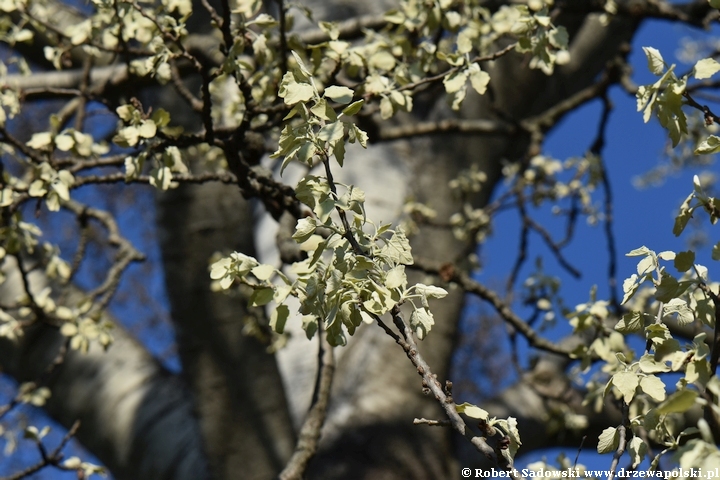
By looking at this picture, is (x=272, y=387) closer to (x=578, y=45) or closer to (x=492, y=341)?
(x=578, y=45)

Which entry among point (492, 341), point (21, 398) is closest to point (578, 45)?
point (21, 398)

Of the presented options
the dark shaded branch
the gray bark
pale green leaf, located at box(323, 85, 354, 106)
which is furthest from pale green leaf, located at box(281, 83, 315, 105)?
the gray bark

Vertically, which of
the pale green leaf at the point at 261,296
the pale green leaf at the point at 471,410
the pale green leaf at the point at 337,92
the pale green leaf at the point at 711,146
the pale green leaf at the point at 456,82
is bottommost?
the pale green leaf at the point at 471,410

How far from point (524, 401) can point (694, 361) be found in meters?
2.14

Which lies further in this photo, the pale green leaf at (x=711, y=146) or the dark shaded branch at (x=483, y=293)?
the dark shaded branch at (x=483, y=293)

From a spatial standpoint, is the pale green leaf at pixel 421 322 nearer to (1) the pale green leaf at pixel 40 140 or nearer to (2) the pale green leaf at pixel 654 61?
(2) the pale green leaf at pixel 654 61

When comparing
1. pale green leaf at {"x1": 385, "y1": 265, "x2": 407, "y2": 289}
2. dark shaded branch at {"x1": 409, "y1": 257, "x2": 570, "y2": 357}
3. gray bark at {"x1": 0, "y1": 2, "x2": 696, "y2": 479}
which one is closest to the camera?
pale green leaf at {"x1": 385, "y1": 265, "x2": 407, "y2": 289}

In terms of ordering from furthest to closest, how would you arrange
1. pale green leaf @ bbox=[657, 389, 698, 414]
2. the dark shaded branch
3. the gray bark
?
the gray bark → the dark shaded branch → pale green leaf @ bbox=[657, 389, 698, 414]

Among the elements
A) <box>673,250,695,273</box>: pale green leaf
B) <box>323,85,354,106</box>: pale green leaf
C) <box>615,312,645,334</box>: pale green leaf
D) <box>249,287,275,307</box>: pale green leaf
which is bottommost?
<box>615,312,645,334</box>: pale green leaf

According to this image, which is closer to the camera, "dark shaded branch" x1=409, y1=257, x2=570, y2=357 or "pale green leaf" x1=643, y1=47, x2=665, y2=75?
"pale green leaf" x1=643, y1=47, x2=665, y2=75

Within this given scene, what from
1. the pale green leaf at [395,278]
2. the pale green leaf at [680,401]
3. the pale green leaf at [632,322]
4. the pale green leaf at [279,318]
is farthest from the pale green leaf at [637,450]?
the pale green leaf at [279,318]

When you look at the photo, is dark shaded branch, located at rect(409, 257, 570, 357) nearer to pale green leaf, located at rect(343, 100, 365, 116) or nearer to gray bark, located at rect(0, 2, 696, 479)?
gray bark, located at rect(0, 2, 696, 479)

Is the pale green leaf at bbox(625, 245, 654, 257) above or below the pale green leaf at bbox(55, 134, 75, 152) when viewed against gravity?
below

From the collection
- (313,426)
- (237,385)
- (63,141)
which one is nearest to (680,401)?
(313,426)
